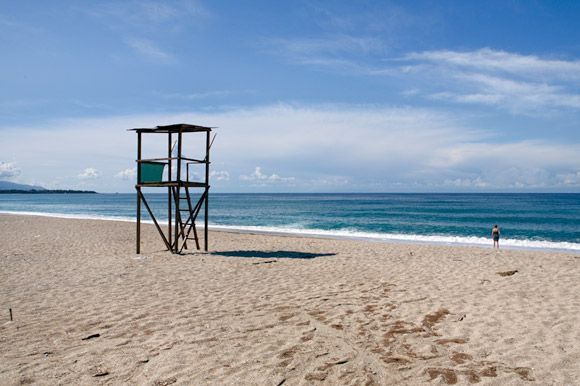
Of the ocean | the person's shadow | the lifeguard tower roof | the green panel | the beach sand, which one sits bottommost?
the ocean

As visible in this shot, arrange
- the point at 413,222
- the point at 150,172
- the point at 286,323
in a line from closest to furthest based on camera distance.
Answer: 1. the point at 286,323
2. the point at 150,172
3. the point at 413,222

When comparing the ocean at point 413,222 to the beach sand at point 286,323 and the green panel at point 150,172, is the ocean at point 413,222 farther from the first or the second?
the green panel at point 150,172

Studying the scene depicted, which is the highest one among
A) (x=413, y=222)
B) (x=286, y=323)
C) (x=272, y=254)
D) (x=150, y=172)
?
(x=150, y=172)

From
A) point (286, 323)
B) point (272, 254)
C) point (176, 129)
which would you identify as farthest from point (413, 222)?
point (286, 323)

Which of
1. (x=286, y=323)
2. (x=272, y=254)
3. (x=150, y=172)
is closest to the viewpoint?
(x=286, y=323)

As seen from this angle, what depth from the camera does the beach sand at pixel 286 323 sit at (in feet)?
15.7

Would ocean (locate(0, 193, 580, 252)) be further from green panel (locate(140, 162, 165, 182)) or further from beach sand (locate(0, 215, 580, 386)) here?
green panel (locate(140, 162, 165, 182))

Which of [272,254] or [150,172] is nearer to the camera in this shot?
[150,172]

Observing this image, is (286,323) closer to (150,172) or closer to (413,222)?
(150,172)

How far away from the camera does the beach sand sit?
477cm

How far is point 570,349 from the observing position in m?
5.49

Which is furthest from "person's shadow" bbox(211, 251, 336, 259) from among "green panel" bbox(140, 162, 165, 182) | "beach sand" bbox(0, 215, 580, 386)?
"green panel" bbox(140, 162, 165, 182)

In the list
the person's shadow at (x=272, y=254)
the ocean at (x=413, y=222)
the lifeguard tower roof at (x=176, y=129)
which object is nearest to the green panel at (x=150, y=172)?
the lifeguard tower roof at (x=176, y=129)

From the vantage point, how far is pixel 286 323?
21.5 ft
